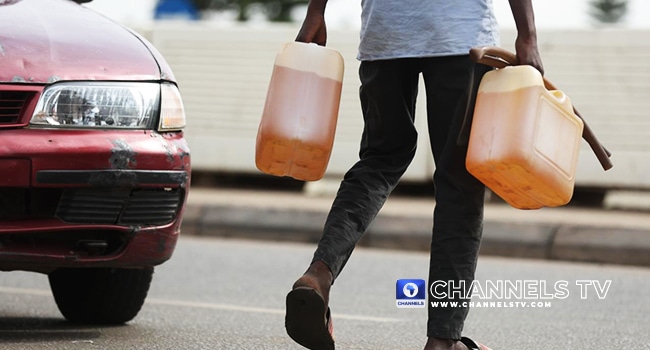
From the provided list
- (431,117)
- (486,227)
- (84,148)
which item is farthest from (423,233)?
(431,117)

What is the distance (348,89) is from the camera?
37.6ft

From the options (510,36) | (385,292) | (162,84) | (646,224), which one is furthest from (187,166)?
(510,36)

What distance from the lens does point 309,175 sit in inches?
159

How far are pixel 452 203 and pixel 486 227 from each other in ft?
17.1

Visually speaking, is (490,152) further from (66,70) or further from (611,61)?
(611,61)

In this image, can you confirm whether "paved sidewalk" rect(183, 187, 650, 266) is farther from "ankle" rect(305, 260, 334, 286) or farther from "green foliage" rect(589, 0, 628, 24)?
"green foliage" rect(589, 0, 628, 24)

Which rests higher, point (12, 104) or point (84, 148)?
point (12, 104)

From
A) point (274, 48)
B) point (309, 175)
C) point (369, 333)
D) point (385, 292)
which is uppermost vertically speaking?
point (309, 175)

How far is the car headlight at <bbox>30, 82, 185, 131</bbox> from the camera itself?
14.3ft

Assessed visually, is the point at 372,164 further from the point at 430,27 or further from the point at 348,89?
the point at 348,89

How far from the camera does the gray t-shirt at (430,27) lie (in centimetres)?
384

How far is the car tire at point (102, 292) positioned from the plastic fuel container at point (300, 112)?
1.14 meters

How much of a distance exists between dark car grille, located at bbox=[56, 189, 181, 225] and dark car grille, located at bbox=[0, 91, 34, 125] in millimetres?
287

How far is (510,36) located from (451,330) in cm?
711
